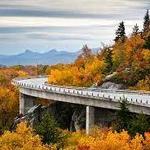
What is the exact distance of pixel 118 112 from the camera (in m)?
94.2

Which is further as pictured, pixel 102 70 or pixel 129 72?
pixel 102 70

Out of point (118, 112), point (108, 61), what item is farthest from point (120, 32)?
point (118, 112)

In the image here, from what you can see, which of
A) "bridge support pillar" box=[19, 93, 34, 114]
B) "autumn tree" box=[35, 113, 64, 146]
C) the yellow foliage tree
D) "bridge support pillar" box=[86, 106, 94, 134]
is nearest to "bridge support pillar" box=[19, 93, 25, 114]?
"bridge support pillar" box=[19, 93, 34, 114]

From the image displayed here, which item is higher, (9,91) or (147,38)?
(147,38)

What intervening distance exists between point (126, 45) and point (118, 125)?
58564mm

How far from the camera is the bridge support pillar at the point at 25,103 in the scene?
147188 mm

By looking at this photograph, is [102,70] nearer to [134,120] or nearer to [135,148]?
[134,120]

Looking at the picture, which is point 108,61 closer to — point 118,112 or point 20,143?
point 118,112

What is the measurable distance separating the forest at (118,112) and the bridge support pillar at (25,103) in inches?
137

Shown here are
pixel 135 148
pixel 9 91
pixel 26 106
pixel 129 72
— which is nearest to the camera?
pixel 135 148

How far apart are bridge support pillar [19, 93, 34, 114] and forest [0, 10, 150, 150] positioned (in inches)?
137

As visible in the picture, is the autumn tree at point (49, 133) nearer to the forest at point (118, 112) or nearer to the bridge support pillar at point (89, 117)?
the forest at point (118, 112)

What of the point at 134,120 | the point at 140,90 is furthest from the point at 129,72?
the point at 134,120

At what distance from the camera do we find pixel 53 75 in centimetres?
15025
